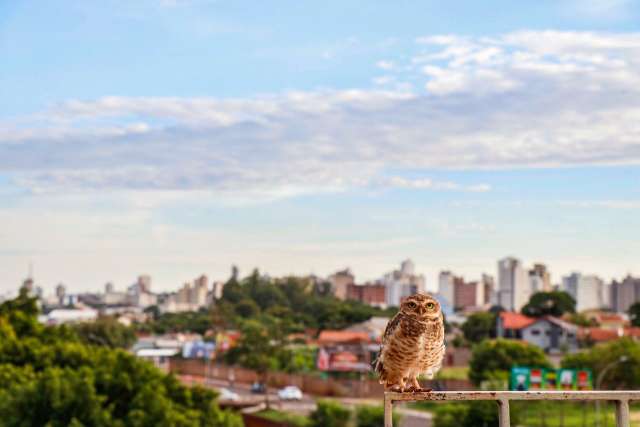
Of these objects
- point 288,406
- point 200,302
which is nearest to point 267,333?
point 288,406

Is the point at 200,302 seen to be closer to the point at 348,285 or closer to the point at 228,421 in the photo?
the point at 348,285

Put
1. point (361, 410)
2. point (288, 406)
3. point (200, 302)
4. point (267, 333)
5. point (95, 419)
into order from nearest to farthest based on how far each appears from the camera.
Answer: point (95, 419) < point (361, 410) < point (288, 406) < point (267, 333) < point (200, 302)

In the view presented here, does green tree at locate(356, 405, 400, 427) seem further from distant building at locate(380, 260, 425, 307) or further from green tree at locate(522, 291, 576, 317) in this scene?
distant building at locate(380, 260, 425, 307)

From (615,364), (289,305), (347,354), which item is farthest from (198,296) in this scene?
(615,364)

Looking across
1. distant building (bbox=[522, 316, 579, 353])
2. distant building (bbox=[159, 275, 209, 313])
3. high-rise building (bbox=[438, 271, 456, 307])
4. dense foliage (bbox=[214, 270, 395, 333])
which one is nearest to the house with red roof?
dense foliage (bbox=[214, 270, 395, 333])

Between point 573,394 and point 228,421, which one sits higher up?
point 573,394

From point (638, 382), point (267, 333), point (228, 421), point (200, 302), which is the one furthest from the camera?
point (200, 302)

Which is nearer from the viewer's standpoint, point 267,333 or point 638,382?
point 638,382
